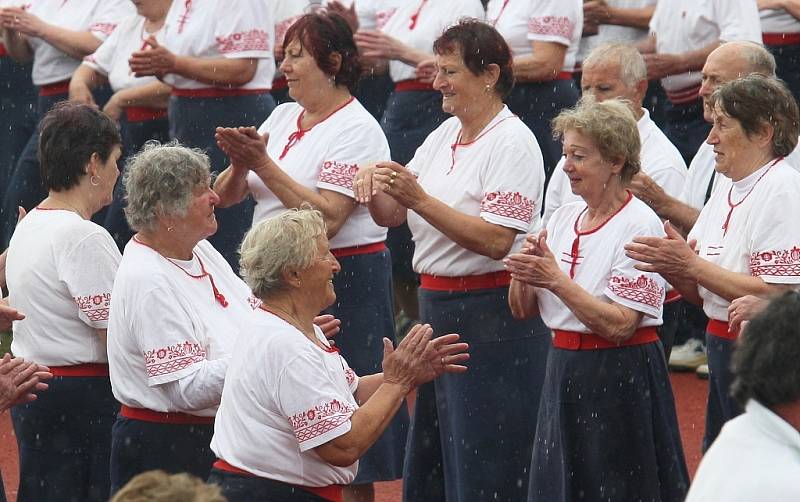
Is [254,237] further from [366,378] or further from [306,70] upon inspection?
[306,70]

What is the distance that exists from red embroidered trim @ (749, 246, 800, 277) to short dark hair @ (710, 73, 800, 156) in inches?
17.3

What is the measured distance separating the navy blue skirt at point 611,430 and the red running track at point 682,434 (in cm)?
139

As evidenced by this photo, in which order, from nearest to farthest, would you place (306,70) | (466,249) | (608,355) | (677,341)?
(608,355) < (466,249) < (306,70) < (677,341)

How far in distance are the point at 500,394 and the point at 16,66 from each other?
5.07 m

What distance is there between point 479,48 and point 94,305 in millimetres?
1857

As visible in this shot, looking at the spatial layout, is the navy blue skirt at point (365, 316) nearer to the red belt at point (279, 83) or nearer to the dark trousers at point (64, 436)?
the dark trousers at point (64, 436)

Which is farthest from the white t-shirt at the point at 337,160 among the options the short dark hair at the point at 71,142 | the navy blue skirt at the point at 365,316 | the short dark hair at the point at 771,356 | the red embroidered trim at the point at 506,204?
the short dark hair at the point at 771,356

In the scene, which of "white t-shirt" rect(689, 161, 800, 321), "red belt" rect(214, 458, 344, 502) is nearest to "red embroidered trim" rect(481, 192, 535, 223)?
"white t-shirt" rect(689, 161, 800, 321)

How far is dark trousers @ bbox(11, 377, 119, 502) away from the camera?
19.0 ft

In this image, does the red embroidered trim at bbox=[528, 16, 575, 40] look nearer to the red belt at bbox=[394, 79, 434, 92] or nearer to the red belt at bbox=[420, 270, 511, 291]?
the red belt at bbox=[394, 79, 434, 92]

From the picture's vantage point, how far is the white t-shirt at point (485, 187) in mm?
5984

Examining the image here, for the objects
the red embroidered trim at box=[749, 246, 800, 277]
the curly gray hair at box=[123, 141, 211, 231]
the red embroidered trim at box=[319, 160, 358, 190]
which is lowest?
the red embroidered trim at box=[319, 160, 358, 190]

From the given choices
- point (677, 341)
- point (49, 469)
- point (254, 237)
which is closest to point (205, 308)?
point (254, 237)

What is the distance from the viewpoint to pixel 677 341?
884cm
